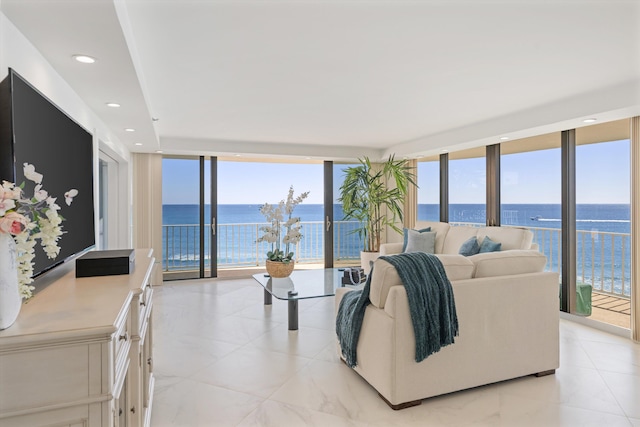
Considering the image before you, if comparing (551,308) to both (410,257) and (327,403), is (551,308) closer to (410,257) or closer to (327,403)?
(410,257)

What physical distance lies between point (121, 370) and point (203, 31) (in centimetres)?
187

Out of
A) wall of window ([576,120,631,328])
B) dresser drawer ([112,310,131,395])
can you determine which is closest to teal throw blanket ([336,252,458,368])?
dresser drawer ([112,310,131,395])

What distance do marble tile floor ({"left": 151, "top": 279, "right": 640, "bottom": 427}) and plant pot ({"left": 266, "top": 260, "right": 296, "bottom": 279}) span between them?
559mm

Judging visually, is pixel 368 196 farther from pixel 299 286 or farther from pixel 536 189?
pixel 299 286

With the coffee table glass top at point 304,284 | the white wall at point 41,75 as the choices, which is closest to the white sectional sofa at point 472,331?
the coffee table glass top at point 304,284

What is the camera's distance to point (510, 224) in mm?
5316

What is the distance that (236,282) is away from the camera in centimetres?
628

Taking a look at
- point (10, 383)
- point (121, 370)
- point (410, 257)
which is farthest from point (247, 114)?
point (10, 383)

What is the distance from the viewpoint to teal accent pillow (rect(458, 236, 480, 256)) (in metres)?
4.50

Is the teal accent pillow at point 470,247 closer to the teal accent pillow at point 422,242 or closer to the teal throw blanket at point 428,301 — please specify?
the teal accent pillow at point 422,242

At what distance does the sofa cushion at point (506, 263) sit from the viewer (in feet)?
8.95

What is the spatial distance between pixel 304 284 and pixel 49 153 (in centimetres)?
299

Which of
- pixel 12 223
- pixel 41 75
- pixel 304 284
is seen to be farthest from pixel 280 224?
Result: pixel 12 223

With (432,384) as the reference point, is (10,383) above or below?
above
